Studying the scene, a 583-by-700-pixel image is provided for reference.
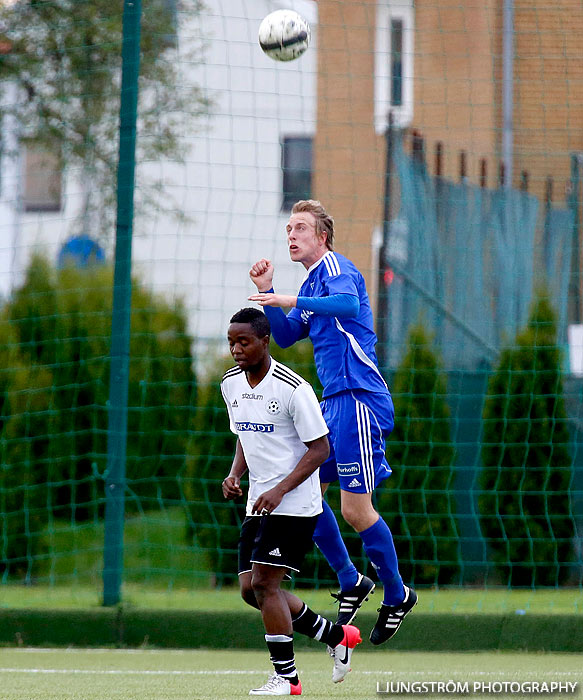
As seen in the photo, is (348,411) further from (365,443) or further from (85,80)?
(85,80)

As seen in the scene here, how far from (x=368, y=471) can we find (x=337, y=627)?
74 centimetres

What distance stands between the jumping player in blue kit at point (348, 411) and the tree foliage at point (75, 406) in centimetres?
381

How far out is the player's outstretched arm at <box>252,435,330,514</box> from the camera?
14.4ft

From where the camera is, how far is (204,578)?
8523 mm

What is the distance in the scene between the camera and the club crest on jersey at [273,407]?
Answer: 4.56m

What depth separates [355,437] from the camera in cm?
520

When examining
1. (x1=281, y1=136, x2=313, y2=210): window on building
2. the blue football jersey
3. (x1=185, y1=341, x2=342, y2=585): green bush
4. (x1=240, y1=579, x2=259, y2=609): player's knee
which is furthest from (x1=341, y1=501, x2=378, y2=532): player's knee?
(x1=281, y1=136, x2=313, y2=210): window on building

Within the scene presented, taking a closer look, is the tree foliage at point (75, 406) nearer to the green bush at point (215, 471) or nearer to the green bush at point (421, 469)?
the green bush at point (215, 471)

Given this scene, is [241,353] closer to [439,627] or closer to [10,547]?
[439,627]

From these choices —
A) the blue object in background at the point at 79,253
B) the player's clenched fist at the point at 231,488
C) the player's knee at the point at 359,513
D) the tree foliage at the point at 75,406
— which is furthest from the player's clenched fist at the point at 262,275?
the blue object in background at the point at 79,253

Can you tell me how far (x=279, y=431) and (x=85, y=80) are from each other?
10373 millimetres

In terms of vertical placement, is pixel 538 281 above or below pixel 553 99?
below

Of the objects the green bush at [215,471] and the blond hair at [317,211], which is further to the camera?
the green bush at [215,471]

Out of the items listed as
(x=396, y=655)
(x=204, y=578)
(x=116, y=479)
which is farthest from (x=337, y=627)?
(x=204, y=578)
